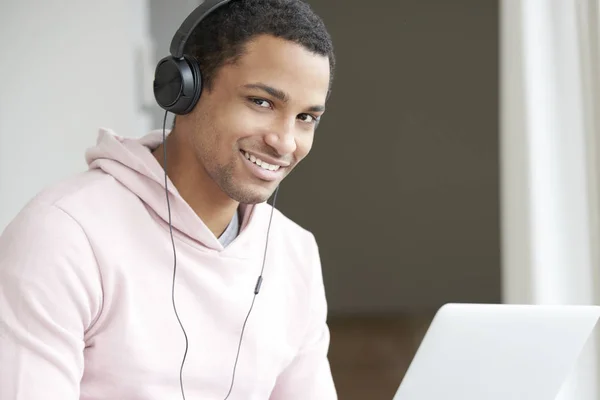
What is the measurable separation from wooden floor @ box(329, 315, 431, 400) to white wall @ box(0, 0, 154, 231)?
1130 mm

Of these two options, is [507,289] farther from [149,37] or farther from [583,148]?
[149,37]

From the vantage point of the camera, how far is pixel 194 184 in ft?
4.26

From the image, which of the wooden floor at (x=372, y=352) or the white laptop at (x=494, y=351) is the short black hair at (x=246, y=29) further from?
the wooden floor at (x=372, y=352)

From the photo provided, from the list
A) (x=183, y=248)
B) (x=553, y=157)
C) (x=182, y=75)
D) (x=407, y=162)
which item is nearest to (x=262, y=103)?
(x=182, y=75)

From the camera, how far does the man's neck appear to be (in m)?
1.29

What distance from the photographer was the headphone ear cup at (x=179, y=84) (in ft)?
4.01

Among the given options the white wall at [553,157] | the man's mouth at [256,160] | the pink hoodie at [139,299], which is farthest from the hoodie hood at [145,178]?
the white wall at [553,157]

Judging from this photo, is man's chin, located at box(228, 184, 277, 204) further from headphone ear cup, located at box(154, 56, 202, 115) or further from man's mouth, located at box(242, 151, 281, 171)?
headphone ear cup, located at box(154, 56, 202, 115)

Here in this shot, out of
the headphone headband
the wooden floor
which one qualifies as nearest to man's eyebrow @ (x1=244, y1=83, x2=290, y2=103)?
the headphone headband

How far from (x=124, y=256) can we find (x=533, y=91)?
136cm

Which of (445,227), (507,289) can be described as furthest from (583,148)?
(445,227)

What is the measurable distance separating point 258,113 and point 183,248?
0.24 meters

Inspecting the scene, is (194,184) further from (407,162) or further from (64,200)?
Result: (407,162)

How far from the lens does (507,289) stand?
223 centimetres
